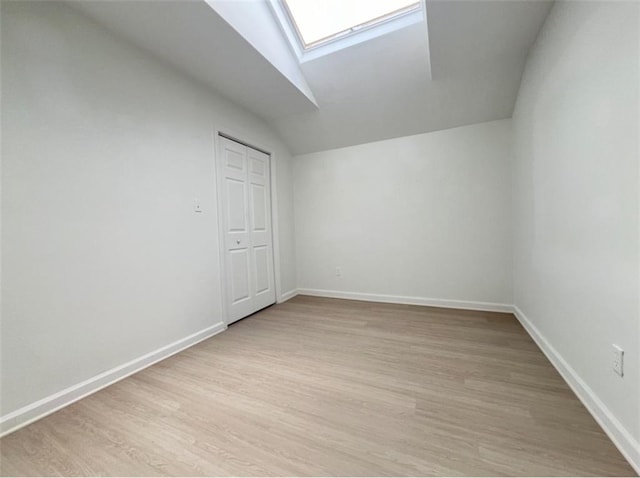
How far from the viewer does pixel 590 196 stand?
4.03ft

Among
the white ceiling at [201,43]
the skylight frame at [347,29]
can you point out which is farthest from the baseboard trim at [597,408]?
the white ceiling at [201,43]

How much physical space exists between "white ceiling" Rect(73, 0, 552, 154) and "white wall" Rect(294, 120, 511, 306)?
26cm

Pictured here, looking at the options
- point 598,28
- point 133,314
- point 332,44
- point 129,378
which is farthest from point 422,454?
point 332,44

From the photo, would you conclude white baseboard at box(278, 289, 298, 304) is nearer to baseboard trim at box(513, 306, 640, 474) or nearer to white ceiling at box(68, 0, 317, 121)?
white ceiling at box(68, 0, 317, 121)

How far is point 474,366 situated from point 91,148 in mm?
2897

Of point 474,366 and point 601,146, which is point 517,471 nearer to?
point 474,366

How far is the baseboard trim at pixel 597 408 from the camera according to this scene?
97 centimetres

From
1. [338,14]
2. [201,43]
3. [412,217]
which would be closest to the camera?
[201,43]

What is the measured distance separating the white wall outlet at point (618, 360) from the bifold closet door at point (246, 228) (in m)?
2.70

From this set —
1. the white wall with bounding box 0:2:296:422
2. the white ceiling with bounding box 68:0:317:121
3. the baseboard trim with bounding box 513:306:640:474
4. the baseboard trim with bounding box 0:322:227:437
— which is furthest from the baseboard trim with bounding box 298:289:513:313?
the white ceiling with bounding box 68:0:317:121

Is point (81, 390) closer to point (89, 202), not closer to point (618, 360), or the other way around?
point (89, 202)

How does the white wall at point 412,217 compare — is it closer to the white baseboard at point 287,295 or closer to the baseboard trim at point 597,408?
the white baseboard at point 287,295

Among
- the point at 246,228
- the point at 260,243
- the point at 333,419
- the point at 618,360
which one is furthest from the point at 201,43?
the point at 618,360

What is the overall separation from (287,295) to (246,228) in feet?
4.02
